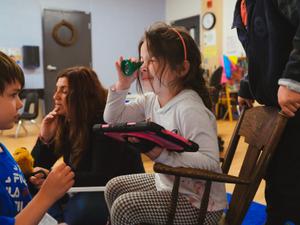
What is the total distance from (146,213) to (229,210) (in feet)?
1.03

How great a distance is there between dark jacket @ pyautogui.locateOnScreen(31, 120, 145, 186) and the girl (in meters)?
0.21

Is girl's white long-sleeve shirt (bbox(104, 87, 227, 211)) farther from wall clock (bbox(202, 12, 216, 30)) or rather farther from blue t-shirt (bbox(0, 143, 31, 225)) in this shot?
wall clock (bbox(202, 12, 216, 30))

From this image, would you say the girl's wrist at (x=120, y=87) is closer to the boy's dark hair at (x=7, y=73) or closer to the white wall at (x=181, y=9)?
the boy's dark hair at (x=7, y=73)

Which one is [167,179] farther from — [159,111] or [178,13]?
[178,13]

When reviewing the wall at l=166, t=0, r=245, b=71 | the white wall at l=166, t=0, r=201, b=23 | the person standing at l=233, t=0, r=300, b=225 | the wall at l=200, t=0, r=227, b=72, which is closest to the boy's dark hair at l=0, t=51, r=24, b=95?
the person standing at l=233, t=0, r=300, b=225

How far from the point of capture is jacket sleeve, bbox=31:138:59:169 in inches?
73.5

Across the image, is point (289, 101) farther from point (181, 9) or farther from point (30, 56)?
point (181, 9)

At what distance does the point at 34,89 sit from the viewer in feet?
21.7

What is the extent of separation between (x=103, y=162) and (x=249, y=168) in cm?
69

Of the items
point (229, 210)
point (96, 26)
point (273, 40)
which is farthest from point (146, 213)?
point (96, 26)

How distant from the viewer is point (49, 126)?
1.85 meters

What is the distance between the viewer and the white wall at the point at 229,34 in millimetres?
6406

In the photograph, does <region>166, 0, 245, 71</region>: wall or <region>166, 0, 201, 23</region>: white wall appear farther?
<region>166, 0, 201, 23</region>: white wall

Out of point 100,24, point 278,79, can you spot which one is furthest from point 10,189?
point 100,24
